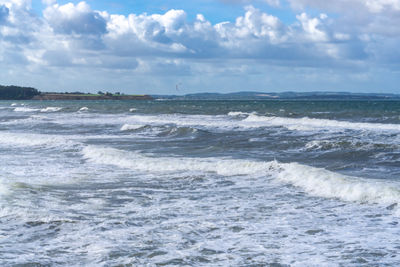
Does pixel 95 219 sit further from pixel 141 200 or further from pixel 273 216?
pixel 273 216

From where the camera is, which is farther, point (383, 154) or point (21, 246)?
point (383, 154)

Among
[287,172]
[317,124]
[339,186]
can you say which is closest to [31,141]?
[287,172]

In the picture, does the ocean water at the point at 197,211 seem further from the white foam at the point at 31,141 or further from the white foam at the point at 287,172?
the white foam at the point at 31,141

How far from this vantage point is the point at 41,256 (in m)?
7.25

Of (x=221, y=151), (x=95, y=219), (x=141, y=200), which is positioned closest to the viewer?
(x=95, y=219)

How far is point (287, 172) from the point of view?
14.7 m

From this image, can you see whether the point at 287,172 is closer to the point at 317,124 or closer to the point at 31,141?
the point at 31,141

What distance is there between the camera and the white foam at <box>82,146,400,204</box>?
36.7 feet

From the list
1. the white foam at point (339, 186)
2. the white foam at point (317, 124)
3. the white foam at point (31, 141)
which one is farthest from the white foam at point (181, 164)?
the white foam at point (317, 124)

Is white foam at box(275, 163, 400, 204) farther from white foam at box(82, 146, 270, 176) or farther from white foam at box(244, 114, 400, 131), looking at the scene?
white foam at box(244, 114, 400, 131)

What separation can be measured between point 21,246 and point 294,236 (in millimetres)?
4394

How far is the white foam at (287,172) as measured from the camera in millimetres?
11180

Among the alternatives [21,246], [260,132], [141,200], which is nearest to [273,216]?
[141,200]

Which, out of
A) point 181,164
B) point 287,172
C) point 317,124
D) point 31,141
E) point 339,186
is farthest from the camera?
point 317,124
